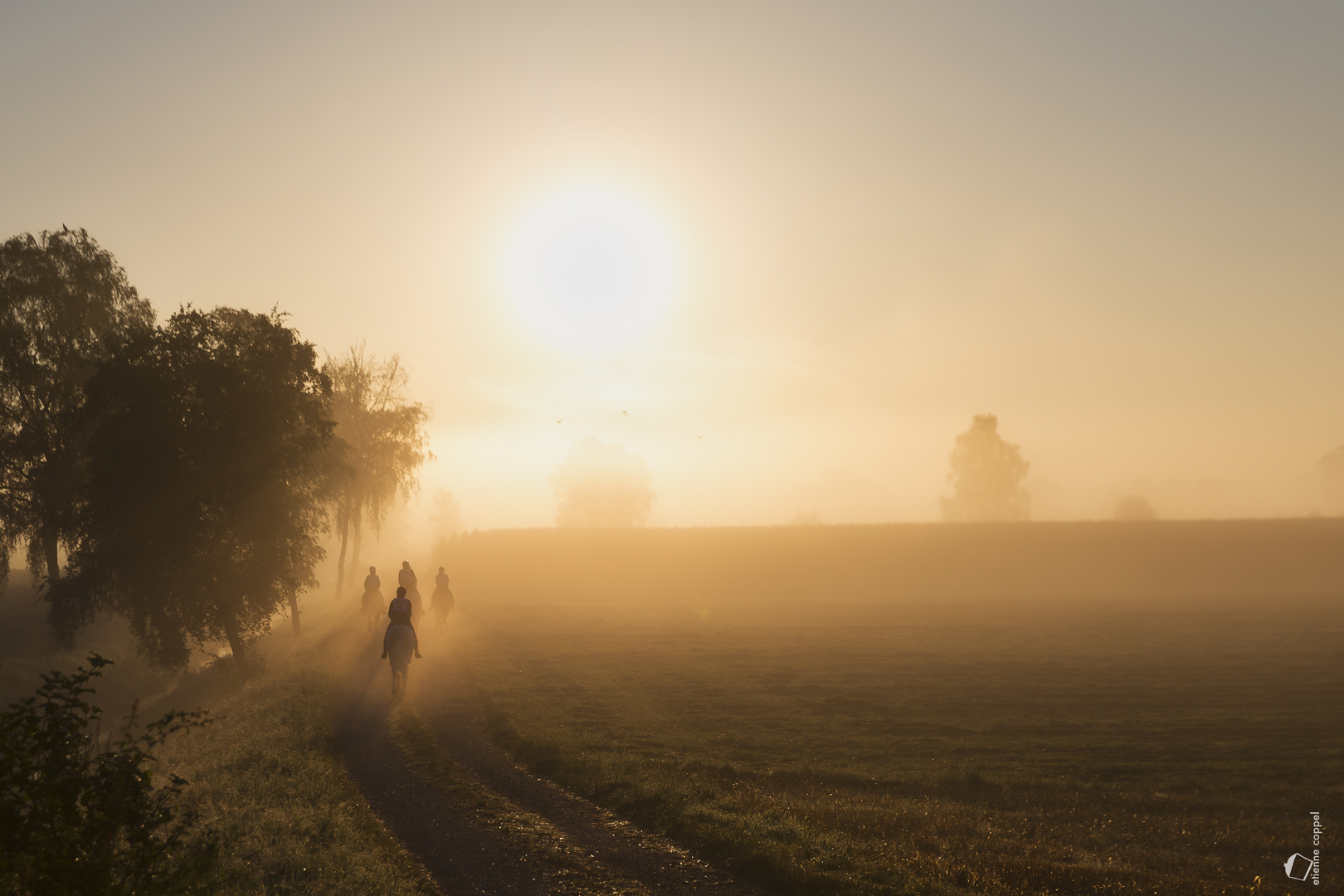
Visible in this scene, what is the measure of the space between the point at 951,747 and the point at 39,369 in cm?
4249

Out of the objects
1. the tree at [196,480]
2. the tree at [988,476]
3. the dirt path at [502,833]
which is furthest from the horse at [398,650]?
the tree at [988,476]

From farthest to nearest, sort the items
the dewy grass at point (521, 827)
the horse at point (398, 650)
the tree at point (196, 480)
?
the tree at point (196, 480)
the horse at point (398, 650)
the dewy grass at point (521, 827)

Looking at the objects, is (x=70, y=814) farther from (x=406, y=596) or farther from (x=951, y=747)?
(x=406, y=596)

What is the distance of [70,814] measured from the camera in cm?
584

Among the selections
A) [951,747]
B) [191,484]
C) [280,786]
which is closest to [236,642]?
[191,484]

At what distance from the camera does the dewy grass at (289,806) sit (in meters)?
9.35

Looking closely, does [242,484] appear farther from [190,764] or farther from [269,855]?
[269,855]

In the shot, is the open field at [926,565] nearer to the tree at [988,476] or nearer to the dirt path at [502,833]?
the tree at [988,476]

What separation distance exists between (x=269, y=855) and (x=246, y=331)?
75.2ft

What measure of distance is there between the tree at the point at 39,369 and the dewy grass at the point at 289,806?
21.8 m

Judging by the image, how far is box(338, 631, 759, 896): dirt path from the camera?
10016mm

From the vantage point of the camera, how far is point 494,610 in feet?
164

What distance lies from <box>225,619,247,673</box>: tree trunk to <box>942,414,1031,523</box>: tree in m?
97.9

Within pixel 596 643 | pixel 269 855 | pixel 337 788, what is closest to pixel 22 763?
pixel 269 855
